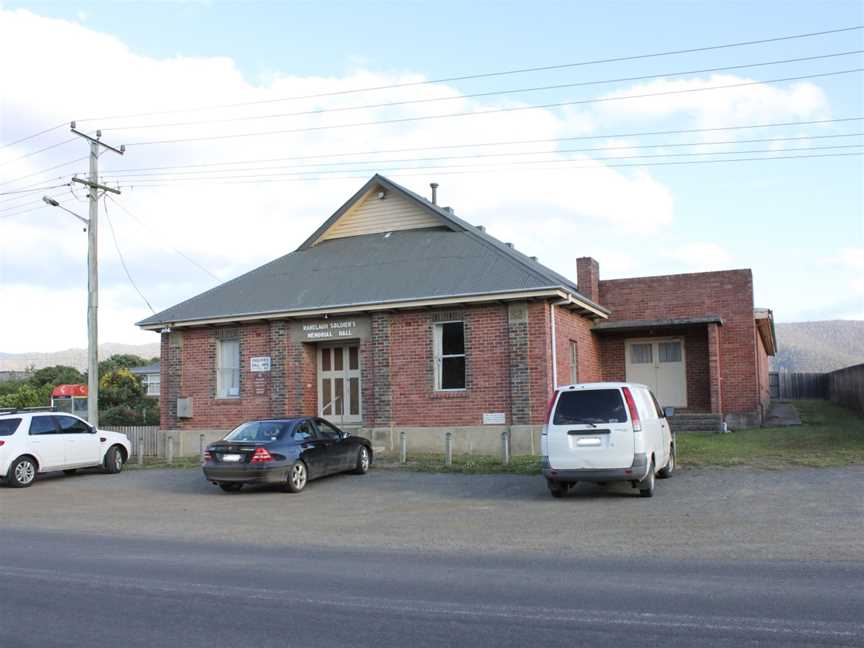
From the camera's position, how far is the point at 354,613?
264 inches

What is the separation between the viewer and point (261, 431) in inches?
644

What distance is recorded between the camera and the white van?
506 inches

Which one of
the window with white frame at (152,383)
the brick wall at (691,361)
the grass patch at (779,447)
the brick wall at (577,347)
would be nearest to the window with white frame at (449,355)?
the brick wall at (577,347)

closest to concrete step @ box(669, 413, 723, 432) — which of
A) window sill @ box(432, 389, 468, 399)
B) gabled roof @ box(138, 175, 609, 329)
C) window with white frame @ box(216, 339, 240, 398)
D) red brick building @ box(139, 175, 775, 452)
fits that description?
red brick building @ box(139, 175, 775, 452)

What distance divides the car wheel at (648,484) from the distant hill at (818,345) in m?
110

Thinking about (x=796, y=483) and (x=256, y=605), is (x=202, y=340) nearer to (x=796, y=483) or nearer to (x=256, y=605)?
(x=796, y=483)

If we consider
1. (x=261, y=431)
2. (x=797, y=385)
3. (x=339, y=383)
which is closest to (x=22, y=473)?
(x=261, y=431)

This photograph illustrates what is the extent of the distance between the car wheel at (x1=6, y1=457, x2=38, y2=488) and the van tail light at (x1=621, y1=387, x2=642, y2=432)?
13119 millimetres

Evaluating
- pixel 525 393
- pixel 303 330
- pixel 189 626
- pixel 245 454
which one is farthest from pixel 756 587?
pixel 303 330

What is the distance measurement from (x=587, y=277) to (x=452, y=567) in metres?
19.0

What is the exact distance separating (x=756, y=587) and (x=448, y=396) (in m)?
13.8

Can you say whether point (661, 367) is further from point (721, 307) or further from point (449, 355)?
point (449, 355)

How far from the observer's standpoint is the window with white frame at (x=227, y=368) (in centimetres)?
2423

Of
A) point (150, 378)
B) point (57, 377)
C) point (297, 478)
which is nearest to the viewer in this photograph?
point (297, 478)
